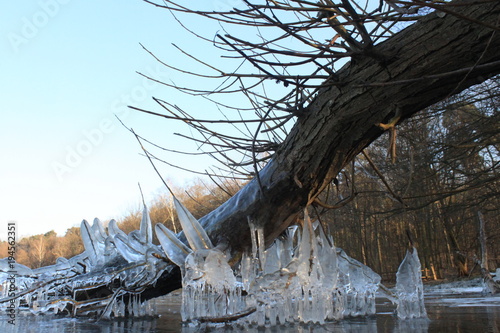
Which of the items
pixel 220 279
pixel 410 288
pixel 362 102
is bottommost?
pixel 410 288

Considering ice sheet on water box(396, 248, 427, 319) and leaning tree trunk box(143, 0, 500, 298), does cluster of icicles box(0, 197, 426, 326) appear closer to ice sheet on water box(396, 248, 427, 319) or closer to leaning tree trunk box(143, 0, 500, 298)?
ice sheet on water box(396, 248, 427, 319)

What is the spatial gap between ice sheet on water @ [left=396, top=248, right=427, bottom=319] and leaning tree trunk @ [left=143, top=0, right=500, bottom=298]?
46.6 inches

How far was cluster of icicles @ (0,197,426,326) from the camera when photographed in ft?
10.3

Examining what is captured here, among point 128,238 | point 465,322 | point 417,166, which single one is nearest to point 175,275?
point 128,238

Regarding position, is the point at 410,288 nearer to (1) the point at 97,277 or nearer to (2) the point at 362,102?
(2) the point at 362,102

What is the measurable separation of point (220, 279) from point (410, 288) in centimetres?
172

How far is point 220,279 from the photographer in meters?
3.24

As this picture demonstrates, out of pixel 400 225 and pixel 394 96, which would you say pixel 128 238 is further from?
pixel 400 225

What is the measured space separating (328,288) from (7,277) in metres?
4.18

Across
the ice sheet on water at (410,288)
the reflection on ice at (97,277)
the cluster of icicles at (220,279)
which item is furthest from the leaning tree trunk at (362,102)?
the ice sheet on water at (410,288)

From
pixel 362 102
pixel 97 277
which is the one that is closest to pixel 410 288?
pixel 362 102

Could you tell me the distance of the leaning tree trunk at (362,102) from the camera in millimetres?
2186

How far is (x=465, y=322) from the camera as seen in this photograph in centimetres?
323

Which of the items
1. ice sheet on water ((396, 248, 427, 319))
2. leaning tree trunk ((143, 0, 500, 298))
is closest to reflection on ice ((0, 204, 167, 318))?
leaning tree trunk ((143, 0, 500, 298))
